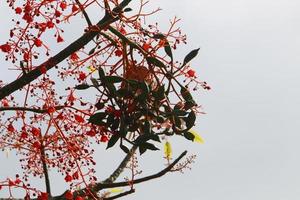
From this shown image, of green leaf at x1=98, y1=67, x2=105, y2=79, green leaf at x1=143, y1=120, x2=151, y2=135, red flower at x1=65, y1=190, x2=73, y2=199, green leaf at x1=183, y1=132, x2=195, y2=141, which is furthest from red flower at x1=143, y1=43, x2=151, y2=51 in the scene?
red flower at x1=65, y1=190, x2=73, y2=199

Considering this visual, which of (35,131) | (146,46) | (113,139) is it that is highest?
(146,46)

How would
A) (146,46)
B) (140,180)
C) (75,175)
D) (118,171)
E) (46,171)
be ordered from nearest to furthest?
(146,46)
(75,175)
(140,180)
(46,171)
(118,171)

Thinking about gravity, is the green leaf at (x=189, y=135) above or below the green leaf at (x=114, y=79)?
below

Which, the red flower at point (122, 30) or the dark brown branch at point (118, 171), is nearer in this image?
the red flower at point (122, 30)

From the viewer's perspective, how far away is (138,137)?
2.83 metres

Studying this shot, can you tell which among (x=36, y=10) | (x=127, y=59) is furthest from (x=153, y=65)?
(x=36, y=10)

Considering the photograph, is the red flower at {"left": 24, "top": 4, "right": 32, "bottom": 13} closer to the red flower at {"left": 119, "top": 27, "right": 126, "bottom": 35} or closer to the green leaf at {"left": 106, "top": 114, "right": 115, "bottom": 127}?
the red flower at {"left": 119, "top": 27, "right": 126, "bottom": 35}

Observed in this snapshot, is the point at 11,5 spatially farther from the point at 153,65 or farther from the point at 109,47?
the point at 153,65

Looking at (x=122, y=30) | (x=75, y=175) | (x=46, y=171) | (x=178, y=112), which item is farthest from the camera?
(x=46, y=171)

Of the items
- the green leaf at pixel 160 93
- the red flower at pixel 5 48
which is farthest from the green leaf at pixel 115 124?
the red flower at pixel 5 48

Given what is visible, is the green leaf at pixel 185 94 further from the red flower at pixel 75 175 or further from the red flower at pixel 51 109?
the red flower at pixel 75 175

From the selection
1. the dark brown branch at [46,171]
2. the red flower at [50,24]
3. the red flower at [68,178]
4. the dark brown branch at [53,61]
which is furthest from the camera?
the dark brown branch at [46,171]

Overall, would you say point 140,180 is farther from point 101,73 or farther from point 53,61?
point 53,61

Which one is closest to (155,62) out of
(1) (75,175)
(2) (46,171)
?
(1) (75,175)
